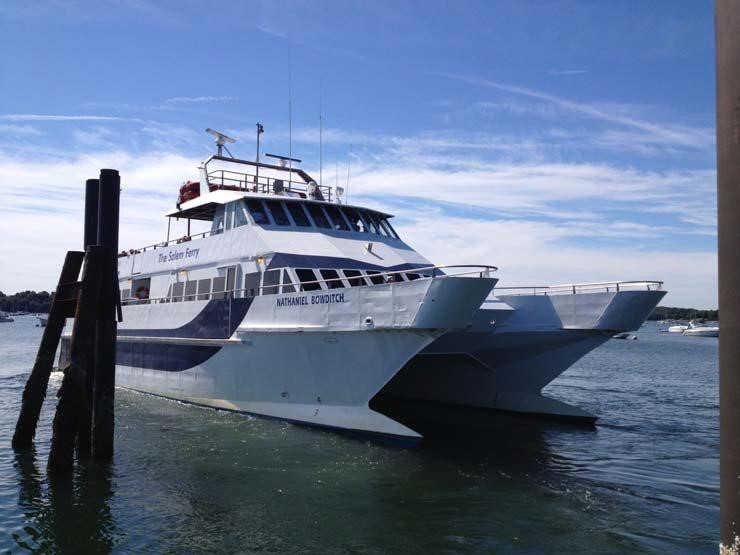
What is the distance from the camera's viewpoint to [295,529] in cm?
789

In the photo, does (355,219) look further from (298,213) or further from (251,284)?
(251,284)

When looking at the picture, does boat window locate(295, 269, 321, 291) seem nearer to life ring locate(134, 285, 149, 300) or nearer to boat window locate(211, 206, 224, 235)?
boat window locate(211, 206, 224, 235)

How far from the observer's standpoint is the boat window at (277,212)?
51.3 ft

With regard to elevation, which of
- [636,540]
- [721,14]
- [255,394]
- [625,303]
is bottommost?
[636,540]

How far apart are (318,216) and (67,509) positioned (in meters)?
9.38

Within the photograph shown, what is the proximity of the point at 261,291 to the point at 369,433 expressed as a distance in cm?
435

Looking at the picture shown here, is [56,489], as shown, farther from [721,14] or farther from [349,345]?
A: [721,14]

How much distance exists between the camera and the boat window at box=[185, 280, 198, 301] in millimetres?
16781

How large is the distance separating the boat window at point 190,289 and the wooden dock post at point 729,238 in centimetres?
1473

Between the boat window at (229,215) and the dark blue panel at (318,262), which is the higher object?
the boat window at (229,215)

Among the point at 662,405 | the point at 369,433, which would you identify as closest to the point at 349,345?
the point at 369,433

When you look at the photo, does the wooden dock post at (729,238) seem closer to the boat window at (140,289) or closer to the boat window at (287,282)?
the boat window at (287,282)

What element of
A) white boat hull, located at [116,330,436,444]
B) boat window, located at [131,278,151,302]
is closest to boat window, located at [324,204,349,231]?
white boat hull, located at [116,330,436,444]

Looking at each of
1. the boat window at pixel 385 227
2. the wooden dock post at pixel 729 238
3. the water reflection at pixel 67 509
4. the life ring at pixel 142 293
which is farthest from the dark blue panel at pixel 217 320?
the wooden dock post at pixel 729 238
